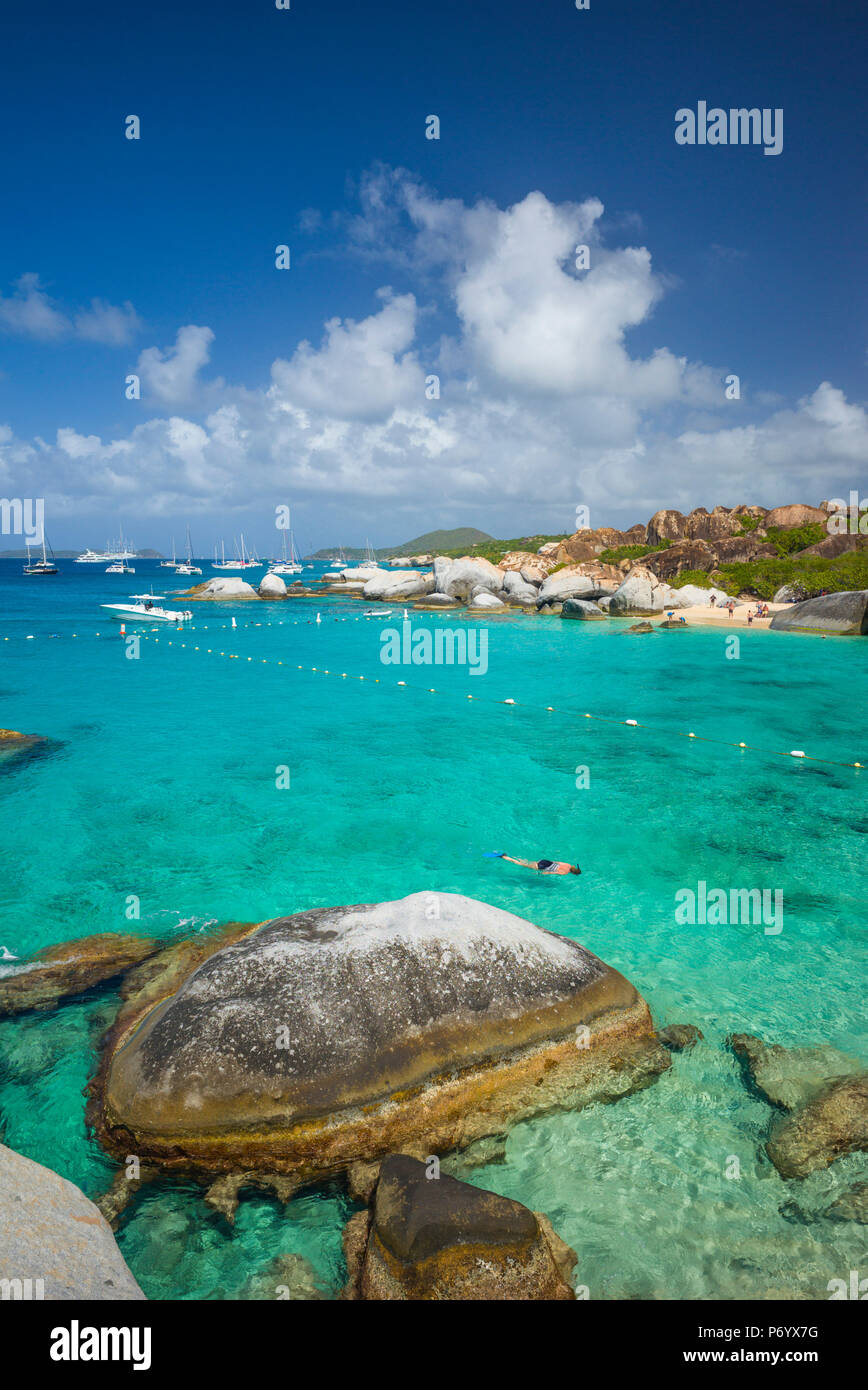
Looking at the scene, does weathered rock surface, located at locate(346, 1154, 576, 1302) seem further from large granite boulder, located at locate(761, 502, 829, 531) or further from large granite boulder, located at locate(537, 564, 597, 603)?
large granite boulder, located at locate(761, 502, 829, 531)

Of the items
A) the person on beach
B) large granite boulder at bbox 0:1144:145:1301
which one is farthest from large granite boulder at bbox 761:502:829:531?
large granite boulder at bbox 0:1144:145:1301

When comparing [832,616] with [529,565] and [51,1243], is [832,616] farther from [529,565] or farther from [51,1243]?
[51,1243]

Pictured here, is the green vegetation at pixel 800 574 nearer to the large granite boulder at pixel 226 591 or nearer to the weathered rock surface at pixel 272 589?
the weathered rock surface at pixel 272 589

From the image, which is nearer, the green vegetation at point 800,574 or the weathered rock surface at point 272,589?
the green vegetation at point 800,574

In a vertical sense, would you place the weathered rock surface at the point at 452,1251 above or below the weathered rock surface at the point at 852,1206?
above

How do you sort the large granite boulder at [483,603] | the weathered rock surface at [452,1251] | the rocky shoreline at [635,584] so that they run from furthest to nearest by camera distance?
the large granite boulder at [483,603], the rocky shoreline at [635,584], the weathered rock surface at [452,1251]

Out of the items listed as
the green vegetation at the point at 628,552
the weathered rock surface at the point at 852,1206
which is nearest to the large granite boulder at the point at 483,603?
the green vegetation at the point at 628,552

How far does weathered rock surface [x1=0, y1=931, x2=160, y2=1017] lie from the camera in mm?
7910

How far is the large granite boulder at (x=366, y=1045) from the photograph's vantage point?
5.55 metres

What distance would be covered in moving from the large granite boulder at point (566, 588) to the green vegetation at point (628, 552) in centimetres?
2307

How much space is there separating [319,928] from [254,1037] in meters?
1.48

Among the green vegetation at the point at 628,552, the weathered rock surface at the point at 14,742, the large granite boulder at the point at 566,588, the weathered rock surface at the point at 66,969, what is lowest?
the weathered rock surface at the point at 66,969
